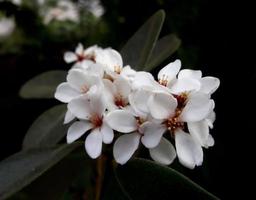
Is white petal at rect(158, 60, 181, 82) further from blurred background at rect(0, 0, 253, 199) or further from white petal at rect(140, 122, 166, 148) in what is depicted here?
blurred background at rect(0, 0, 253, 199)

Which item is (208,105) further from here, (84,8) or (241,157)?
(84,8)

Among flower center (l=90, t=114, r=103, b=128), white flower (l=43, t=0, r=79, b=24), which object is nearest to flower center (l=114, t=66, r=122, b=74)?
flower center (l=90, t=114, r=103, b=128)

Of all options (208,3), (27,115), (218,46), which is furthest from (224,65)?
(27,115)

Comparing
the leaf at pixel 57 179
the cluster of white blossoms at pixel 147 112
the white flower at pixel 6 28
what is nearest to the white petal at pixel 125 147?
the cluster of white blossoms at pixel 147 112

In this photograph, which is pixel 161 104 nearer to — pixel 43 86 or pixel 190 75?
pixel 190 75

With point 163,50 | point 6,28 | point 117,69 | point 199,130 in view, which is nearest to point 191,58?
point 163,50

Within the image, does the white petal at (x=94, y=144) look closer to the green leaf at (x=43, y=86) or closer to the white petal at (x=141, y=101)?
the white petal at (x=141, y=101)
